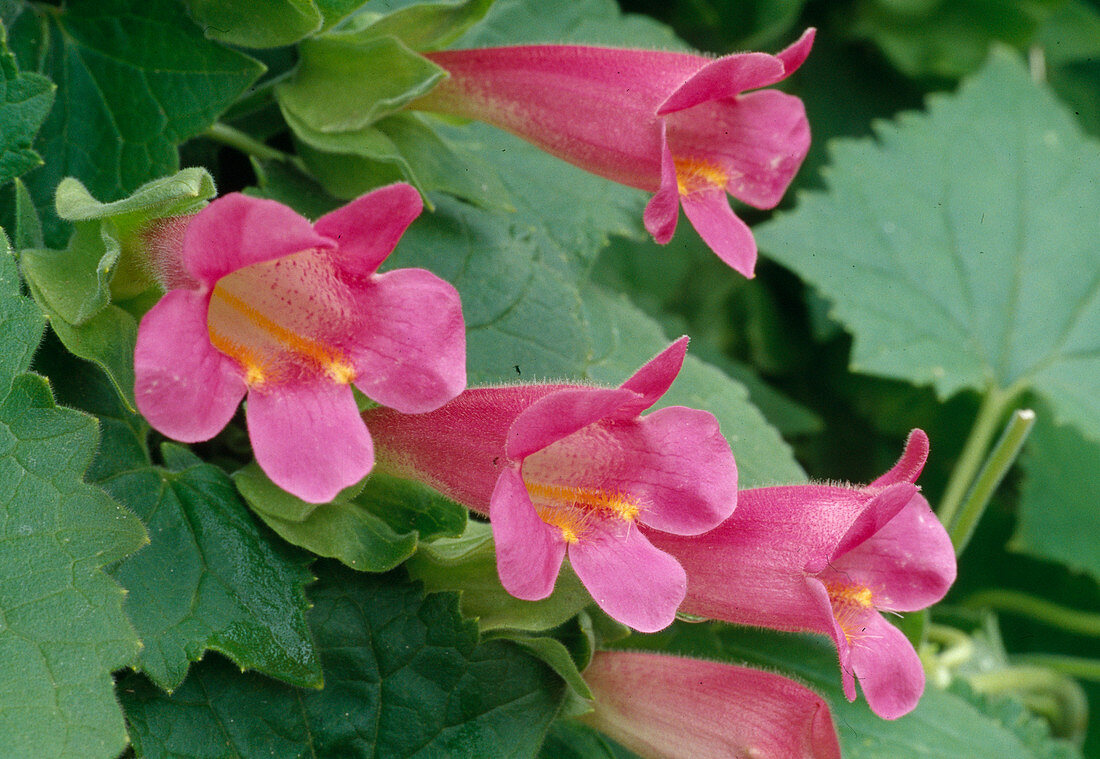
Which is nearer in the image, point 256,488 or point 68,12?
point 256,488

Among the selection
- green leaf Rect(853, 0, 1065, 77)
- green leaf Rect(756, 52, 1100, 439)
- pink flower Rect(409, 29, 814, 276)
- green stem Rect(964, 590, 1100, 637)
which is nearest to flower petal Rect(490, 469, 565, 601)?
pink flower Rect(409, 29, 814, 276)

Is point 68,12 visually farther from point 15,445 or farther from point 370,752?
point 370,752

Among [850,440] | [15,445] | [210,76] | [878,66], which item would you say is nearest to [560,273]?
[210,76]

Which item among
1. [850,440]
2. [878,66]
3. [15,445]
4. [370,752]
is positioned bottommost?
[850,440]

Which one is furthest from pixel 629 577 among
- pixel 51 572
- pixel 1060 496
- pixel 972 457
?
pixel 1060 496

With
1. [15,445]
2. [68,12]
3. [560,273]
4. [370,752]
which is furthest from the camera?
[560,273]

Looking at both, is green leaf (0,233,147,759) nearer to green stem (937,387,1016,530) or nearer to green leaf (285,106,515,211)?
green leaf (285,106,515,211)

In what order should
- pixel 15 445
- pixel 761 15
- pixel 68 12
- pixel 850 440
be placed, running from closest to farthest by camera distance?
pixel 15 445 → pixel 68 12 → pixel 761 15 → pixel 850 440
